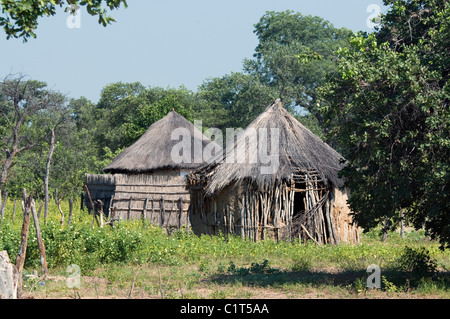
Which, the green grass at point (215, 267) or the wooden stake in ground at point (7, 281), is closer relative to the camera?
the wooden stake in ground at point (7, 281)

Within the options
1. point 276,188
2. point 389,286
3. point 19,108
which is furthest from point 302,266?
point 19,108

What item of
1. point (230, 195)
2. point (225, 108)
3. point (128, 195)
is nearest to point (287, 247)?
point (230, 195)

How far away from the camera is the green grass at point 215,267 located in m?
8.95

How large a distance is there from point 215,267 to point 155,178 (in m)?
8.10

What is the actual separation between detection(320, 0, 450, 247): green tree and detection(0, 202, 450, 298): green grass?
110 centimetres

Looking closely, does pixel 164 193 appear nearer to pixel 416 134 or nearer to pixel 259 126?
pixel 259 126

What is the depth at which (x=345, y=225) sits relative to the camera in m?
15.9

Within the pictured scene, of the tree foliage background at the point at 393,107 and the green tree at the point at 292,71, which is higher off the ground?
the green tree at the point at 292,71

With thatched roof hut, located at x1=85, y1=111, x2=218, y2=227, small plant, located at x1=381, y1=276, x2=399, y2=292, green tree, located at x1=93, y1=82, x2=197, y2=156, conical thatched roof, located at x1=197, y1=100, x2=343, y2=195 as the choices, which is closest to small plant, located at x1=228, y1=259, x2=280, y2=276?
small plant, located at x1=381, y1=276, x2=399, y2=292

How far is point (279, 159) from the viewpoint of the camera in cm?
1494

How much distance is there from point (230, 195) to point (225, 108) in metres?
23.4

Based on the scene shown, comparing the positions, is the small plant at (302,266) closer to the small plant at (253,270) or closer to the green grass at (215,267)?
the green grass at (215,267)

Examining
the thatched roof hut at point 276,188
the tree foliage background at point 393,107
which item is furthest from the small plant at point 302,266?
the thatched roof hut at point 276,188
